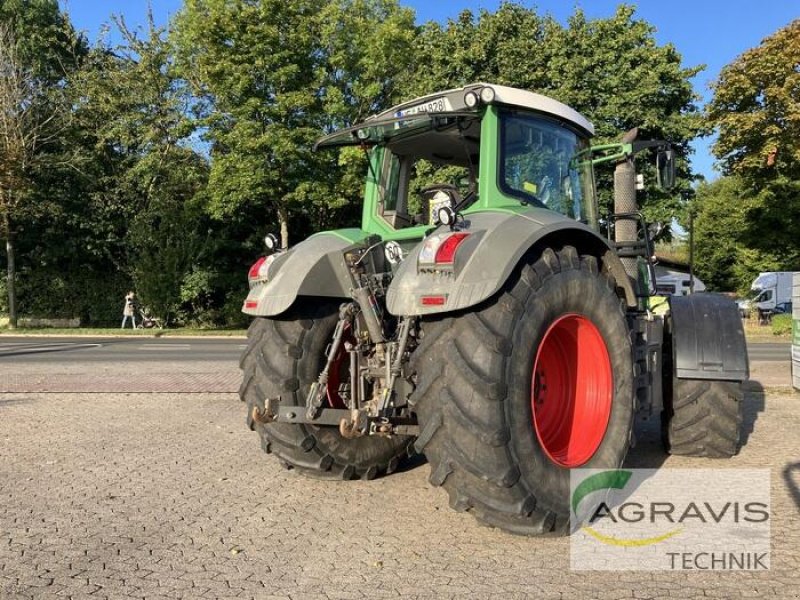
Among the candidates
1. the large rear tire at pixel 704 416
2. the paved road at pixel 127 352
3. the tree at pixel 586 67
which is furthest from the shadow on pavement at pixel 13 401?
the tree at pixel 586 67

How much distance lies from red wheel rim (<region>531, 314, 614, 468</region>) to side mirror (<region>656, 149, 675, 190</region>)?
6.51ft

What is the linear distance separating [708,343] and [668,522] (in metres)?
1.88

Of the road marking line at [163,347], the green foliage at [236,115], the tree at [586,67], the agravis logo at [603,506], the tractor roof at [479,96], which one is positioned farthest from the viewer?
the green foliage at [236,115]

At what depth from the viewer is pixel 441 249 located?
357 centimetres

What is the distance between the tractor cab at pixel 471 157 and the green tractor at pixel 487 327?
0.05 feet

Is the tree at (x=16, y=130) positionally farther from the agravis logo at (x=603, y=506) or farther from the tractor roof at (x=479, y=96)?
the agravis logo at (x=603, y=506)

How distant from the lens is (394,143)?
5258 mm

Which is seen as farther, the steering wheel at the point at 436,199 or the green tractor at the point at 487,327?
the steering wheel at the point at 436,199

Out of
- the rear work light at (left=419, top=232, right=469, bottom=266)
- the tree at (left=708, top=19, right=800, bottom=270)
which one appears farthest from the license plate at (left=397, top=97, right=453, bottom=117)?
the tree at (left=708, top=19, right=800, bottom=270)

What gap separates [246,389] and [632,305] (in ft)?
8.70

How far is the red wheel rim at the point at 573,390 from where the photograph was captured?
423 cm

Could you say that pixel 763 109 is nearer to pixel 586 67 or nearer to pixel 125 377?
pixel 586 67

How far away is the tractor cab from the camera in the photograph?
4.29 metres

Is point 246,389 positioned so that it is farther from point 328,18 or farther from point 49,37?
point 49,37
